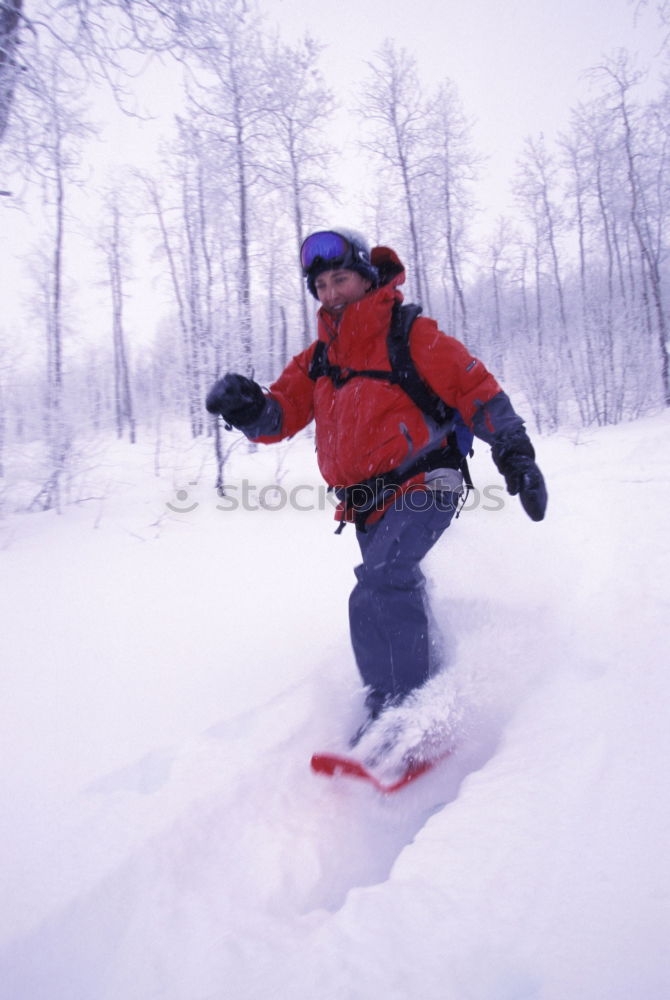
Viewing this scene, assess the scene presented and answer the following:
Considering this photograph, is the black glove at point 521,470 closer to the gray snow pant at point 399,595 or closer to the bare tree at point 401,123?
the gray snow pant at point 399,595

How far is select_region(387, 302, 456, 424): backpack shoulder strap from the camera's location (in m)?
1.93

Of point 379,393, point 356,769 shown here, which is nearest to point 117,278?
point 379,393

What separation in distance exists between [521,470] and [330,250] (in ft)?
3.81

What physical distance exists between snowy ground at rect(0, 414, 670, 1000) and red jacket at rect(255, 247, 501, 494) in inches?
40.0

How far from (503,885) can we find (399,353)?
5.44ft

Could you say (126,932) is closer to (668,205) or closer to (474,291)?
(668,205)

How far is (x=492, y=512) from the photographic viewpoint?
13.8 ft

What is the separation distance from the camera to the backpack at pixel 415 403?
1.93 m

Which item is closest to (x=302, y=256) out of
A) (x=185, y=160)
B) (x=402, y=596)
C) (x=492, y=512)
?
(x=402, y=596)

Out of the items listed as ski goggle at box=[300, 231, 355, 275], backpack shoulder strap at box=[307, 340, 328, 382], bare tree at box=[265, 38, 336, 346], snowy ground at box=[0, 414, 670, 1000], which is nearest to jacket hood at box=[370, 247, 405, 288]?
ski goggle at box=[300, 231, 355, 275]

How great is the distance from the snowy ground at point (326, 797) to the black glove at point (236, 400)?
1228mm

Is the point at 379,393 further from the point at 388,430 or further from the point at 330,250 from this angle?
the point at 330,250

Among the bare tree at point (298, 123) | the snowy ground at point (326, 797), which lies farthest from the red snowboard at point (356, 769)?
the bare tree at point (298, 123)

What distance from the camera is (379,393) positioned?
1914mm
